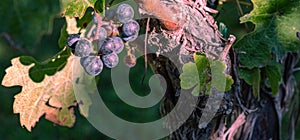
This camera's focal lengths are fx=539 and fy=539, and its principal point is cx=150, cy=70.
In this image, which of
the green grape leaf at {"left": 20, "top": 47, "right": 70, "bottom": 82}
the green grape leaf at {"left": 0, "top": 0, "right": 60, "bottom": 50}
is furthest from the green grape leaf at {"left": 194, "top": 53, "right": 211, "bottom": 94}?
the green grape leaf at {"left": 0, "top": 0, "right": 60, "bottom": 50}

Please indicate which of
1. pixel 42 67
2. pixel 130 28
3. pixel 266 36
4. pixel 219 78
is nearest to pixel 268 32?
pixel 266 36

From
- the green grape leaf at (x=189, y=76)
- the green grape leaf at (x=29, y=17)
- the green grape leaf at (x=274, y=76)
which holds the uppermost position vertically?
the green grape leaf at (x=29, y=17)

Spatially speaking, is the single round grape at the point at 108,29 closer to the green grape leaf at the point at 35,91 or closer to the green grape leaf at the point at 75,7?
the green grape leaf at the point at 75,7

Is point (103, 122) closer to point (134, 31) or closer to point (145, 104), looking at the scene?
point (145, 104)

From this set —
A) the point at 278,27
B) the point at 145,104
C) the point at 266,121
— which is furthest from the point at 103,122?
the point at 278,27

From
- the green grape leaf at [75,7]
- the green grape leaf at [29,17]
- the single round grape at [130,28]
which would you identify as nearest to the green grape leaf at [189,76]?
the single round grape at [130,28]

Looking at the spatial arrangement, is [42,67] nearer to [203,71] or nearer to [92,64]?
[92,64]
